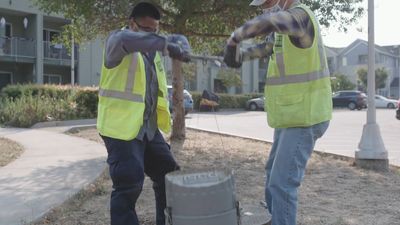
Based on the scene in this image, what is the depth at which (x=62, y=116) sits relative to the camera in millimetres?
18406

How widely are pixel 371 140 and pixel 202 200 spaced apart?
623 centimetres

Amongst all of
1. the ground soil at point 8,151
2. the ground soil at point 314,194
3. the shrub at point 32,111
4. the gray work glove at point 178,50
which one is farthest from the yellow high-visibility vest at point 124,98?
the shrub at point 32,111

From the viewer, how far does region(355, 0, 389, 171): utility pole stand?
848 centimetres

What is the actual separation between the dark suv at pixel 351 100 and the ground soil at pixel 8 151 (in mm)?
33699

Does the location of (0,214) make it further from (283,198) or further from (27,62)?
(27,62)

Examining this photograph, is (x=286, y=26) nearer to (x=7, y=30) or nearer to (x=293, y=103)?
(x=293, y=103)

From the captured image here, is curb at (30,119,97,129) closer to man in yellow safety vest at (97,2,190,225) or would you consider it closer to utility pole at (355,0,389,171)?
utility pole at (355,0,389,171)

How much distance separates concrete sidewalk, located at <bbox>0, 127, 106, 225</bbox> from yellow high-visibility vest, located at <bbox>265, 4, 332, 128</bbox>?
9.41ft

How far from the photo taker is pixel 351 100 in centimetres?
4234

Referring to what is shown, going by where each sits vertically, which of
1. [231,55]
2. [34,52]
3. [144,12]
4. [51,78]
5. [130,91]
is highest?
[34,52]

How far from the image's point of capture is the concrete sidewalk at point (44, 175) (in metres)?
5.65

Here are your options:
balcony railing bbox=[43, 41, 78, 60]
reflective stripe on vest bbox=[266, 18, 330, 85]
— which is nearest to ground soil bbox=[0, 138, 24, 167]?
reflective stripe on vest bbox=[266, 18, 330, 85]

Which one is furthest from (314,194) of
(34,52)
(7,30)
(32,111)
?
(7,30)

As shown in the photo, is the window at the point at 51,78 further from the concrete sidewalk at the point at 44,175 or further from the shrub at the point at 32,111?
the concrete sidewalk at the point at 44,175
